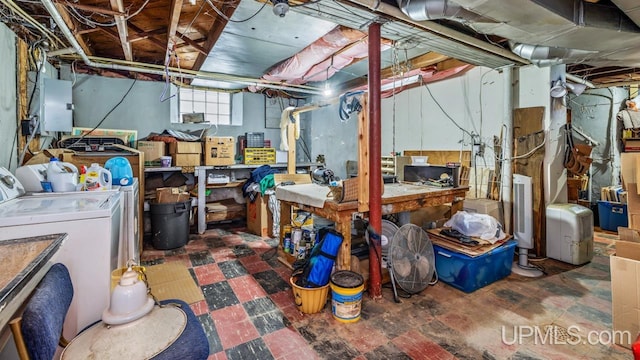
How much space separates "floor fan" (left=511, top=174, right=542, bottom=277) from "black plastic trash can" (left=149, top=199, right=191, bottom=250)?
166 inches

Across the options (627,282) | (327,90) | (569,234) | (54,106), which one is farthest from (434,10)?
(54,106)

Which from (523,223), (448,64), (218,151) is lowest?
(523,223)

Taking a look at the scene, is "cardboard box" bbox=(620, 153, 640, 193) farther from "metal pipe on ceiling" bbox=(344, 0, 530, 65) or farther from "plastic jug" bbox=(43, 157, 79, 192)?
"plastic jug" bbox=(43, 157, 79, 192)

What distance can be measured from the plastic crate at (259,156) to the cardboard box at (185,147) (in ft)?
2.61

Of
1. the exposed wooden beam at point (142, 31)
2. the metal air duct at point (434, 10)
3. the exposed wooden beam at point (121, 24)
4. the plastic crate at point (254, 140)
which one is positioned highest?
the exposed wooden beam at point (142, 31)

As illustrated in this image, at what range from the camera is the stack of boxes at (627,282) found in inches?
80.2

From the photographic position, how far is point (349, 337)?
84.1 inches

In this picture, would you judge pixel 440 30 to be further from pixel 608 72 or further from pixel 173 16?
pixel 608 72

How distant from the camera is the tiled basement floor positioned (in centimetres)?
199

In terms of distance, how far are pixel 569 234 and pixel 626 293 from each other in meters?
1.61

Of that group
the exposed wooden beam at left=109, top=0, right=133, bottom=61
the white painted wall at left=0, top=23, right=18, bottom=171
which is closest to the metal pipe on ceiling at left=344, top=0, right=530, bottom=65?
the exposed wooden beam at left=109, top=0, right=133, bottom=61

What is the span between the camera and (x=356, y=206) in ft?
8.71

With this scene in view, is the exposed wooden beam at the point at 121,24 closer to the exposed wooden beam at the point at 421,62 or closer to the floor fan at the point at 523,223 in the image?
the exposed wooden beam at the point at 421,62

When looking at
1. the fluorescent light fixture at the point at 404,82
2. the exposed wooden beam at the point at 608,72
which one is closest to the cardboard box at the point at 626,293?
the fluorescent light fixture at the point at 404,82
